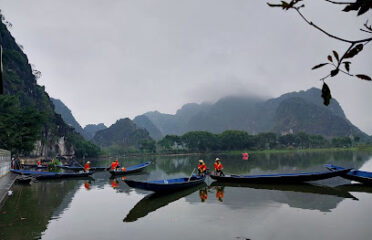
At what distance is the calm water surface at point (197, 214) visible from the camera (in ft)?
26.0

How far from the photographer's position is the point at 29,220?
9250mm

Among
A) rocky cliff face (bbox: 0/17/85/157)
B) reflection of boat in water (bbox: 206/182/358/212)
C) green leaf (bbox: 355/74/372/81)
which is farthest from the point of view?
rocky cliff face (bbox: 0/17/85/157)

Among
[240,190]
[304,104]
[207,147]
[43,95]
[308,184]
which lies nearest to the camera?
[240,190]

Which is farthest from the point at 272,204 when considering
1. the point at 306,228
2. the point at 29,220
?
the point at 29,220

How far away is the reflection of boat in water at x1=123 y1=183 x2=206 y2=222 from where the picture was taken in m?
10.2

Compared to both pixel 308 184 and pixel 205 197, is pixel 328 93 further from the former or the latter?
pixel 308 184

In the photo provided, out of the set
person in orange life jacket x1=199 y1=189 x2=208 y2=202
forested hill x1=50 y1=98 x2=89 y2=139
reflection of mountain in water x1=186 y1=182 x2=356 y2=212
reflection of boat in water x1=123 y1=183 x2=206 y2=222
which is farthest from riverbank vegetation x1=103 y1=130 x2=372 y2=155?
reflection of boat in water x1=123 y1=183 x2=206 y2=222

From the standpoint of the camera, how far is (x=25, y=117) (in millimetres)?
35281

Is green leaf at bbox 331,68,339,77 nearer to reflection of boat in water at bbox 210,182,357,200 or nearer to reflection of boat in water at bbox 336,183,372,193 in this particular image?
reflection of boat in water at bbox 210,182,357,200

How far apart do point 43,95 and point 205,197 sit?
2788 inches

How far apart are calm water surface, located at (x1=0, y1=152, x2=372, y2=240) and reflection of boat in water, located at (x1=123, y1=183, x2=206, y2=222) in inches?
1.6

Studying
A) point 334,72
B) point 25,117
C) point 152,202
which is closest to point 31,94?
point 25,117

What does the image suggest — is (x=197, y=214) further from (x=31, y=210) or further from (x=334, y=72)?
(x=334, y=72)

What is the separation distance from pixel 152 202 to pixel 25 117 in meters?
31.6
